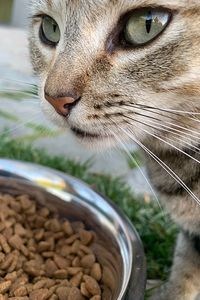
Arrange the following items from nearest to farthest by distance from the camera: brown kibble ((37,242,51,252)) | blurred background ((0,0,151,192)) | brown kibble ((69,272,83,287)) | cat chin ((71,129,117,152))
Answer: cat chin ((71,129,117,152)), brown kibble ((69,272,83,287)), brown kibble ((37,242,51,252)), blurred background ((0,0,151,192))

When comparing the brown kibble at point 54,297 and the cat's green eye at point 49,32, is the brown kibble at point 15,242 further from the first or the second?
the cat's green eye at point 49,32

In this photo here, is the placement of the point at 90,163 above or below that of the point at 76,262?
below

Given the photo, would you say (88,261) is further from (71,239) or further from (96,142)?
(96,142)

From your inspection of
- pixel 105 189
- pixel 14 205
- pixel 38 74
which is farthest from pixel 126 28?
pixel 105 189

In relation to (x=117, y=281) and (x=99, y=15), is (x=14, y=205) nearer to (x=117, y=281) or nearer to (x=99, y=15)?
(x=117, y=281)

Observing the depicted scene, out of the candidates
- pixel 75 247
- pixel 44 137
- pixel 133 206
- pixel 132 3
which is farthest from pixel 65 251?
pixel 44 137

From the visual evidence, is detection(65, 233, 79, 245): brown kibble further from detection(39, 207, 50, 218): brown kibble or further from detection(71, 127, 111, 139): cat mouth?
detection(71, 127, 111, 139): cat mouth

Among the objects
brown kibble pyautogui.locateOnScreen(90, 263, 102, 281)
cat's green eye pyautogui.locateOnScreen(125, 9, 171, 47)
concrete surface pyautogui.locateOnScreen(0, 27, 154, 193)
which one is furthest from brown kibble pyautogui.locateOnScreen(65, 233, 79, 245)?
cat's green eye pyautogui.locateOnScreen(125, 9, 171, 47)
